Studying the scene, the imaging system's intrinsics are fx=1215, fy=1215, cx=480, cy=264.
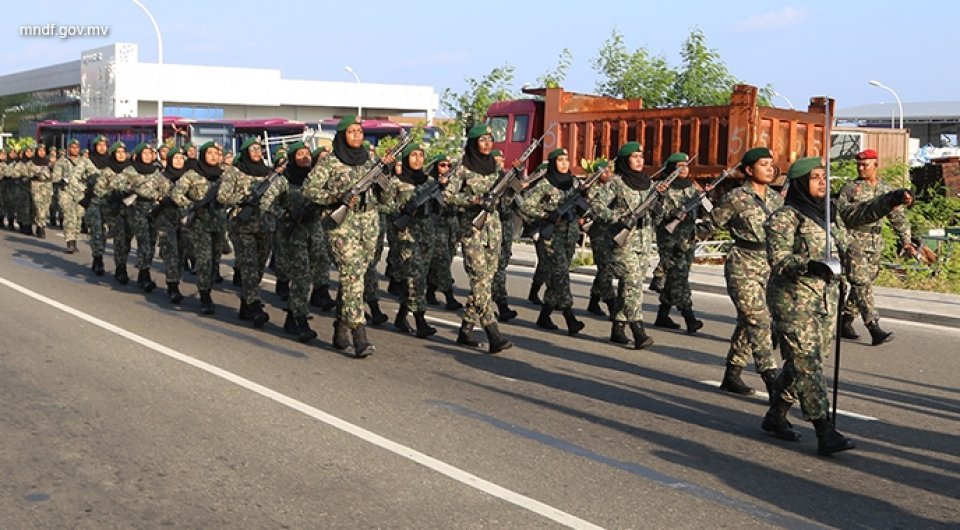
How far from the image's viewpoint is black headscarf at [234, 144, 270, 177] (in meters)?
12.4

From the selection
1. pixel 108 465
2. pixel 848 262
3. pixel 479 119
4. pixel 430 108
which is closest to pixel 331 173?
pixel 108 465

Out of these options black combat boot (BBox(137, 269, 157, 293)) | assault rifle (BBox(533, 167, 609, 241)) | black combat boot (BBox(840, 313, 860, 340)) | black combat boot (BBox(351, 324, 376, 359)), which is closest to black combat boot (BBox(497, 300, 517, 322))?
assault rifle (BBox(533, 167, 609, 241))

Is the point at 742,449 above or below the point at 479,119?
below

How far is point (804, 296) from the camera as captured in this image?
6.95 meters

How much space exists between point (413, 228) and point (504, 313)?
136cm

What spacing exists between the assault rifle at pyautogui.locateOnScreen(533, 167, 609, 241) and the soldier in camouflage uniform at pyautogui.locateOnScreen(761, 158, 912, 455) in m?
4.60

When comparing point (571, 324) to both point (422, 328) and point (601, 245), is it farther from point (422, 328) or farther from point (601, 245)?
point (422, 328)

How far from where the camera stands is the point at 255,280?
39.5 ft

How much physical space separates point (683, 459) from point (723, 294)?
9096 mm

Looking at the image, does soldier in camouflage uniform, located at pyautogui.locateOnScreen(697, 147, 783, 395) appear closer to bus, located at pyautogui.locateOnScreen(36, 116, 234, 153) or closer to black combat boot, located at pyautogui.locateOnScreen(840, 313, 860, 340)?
black combat boot, located at pyautogui.locateOnScreen(840, 313, 860, 340)

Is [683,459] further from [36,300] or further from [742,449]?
[36,300]

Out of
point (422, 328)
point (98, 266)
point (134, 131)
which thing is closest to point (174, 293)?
point (98, 266)

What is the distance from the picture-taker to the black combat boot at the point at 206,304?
41.7 feet

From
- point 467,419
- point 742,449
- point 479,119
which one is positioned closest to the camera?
point 742,449
